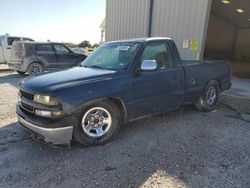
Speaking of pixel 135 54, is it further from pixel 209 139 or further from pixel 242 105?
pixel 242 105

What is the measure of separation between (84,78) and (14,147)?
1.62 meters

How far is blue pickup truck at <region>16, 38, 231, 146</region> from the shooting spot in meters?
3.46

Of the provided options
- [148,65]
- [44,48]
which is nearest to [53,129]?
[148,65]

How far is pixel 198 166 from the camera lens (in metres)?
3.39

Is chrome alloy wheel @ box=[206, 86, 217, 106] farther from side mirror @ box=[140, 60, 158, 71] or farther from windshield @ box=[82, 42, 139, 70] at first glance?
windshield @ box=[82, 42, 139, 70]

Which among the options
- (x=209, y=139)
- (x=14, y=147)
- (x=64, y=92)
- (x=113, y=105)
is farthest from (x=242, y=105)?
(x=14, y=147)

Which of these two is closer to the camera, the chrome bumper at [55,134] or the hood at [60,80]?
the chrome bumper at [55,134]

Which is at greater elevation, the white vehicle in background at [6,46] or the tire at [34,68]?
the white vehicle in background at [6,46]

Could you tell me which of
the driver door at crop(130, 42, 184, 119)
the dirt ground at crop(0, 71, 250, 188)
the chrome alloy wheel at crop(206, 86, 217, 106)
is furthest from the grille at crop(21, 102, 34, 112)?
the chrome alloy wheel at crop(206, 86, 217, 106)

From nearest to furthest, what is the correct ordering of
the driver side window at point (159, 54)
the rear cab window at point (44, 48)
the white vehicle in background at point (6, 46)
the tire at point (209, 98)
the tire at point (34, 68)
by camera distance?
the driver side window at point (159, 54)
the tire at point (209, 98)
the tire at point (34, 68)
the rear cab window at point (44, 48)
the white vehicle in background at point (6, 46)

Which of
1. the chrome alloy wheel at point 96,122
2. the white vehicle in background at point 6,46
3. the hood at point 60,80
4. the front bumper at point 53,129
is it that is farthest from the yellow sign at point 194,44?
the white vehicle in background at point 6,46

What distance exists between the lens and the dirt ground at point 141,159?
3.03m

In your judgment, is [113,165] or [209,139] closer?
[113,165]

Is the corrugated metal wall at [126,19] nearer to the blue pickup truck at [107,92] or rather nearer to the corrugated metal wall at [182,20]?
the corrugated metal wall at [182,20]
